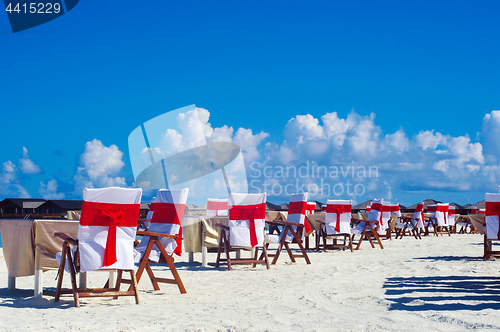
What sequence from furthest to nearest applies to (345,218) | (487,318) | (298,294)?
(345,218), (298,294), (487,318)

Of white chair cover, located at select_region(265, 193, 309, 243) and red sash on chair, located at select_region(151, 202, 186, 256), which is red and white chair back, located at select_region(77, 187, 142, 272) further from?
white chair cover, located at select_region(265, 193, 309, 243)

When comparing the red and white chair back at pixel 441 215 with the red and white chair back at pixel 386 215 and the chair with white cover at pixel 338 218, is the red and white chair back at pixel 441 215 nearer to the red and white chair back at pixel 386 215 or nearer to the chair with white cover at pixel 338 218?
the red and white chair back at pixel 386 215

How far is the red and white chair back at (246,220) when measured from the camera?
7277 millimetres

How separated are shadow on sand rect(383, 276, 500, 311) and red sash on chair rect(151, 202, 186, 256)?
7.88ft

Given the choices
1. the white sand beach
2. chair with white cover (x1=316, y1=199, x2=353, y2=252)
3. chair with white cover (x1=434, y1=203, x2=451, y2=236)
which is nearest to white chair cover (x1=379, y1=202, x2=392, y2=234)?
chair with white cover (x1=434, y1=203, x2=451, y2=236)

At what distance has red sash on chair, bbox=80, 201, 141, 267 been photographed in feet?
13.9

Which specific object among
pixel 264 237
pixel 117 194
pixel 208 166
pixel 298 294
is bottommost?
pixel 298 294

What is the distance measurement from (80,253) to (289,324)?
6.55ft

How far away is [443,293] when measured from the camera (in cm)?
484

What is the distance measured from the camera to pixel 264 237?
748cm

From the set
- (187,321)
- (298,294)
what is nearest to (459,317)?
(298,294)

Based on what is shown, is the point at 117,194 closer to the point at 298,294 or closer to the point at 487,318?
the point at 298,294

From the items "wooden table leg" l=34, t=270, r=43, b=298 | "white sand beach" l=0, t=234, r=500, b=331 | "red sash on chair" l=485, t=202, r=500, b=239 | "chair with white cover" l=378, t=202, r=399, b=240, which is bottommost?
"white sand beach" l=0, t=234, r=500, b=331

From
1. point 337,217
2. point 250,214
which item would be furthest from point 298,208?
point 337,217
